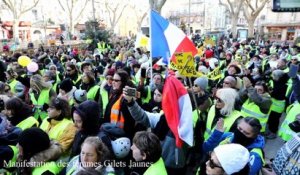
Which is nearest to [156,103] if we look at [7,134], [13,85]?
[7,134]

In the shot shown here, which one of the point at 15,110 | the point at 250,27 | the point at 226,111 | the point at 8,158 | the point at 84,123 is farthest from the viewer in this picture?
the point at 250,27

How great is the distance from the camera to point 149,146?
2.79m

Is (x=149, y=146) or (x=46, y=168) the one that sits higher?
(x=149, y=146)

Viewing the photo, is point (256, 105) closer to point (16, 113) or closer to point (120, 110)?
point (120, 110)

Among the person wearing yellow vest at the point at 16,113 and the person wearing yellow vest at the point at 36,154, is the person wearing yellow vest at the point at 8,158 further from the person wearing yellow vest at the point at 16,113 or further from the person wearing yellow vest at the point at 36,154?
the person wearing yellow vest at the point at 16,113

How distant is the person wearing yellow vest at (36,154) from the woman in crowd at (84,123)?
1.47 ft

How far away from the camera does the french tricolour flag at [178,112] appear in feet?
11.1

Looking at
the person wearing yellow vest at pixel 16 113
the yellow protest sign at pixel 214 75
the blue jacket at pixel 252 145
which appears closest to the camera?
the blue jacket at pixel 252 145

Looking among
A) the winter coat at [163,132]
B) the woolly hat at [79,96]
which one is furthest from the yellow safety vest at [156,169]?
the woolly hat at [79,96]

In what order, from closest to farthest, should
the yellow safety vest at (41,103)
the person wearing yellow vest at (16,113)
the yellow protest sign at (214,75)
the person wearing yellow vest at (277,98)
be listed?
the person wearing yellow vest at (16,113) < the yellow safety vest at (41,103) < the person wearing yellow vest at (277,98) < the yellow protest sign at (214,75)

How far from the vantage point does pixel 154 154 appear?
2805 mm

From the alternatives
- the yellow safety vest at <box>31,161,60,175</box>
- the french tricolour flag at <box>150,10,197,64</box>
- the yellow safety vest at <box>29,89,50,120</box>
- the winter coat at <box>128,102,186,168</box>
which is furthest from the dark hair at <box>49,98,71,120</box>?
the french tricolour flag at <box>150,10,197,64</box>

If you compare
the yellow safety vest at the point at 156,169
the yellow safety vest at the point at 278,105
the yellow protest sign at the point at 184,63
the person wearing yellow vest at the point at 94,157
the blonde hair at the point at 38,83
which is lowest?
the yellow safety vest at the point at 278,105

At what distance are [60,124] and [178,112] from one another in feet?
4.59
